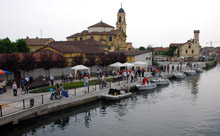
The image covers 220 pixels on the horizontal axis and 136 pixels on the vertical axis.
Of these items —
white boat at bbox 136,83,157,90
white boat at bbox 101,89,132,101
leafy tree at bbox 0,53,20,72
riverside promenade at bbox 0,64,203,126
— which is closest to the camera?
riverside promenade at bbox 0,64,203,126

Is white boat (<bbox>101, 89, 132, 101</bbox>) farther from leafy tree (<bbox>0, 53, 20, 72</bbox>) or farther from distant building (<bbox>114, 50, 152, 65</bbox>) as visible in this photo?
distant building (<bbox>114, 50, 152, 65</bbox>)

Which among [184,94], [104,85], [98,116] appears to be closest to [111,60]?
[104,85]

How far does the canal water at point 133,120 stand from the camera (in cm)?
1639

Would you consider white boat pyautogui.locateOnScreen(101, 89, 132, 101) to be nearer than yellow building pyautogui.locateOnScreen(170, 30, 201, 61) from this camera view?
Yes

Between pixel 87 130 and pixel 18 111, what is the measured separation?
5.84 meters

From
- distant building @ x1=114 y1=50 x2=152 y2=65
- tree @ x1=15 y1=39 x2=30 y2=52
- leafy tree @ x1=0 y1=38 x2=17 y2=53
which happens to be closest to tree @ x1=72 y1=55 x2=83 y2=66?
distant building @ x1=114 y1=50 x2=152 y2=65

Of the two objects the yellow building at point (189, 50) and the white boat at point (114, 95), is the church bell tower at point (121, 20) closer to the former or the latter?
the yellow building at point (189, 50)

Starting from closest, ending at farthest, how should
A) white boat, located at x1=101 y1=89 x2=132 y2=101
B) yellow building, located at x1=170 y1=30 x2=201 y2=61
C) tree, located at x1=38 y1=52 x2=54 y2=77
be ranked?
white boat, located at x1=101 y1=89 x2=132 y2=101
tree, located at x1=38 y1=52 x2=54 y2=77
yellow building, located at x1=170 y1=30 x2=201 y2=61

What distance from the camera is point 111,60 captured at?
1574 inches

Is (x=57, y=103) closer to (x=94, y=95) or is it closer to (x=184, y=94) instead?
(x=94, y=95)

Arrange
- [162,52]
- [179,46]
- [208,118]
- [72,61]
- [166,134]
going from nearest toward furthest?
[166,134] < [208,118] < [72,61] < [179,46] < [162,52]

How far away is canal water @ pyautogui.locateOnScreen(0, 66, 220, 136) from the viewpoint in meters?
16.4

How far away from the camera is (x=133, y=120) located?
19125mm

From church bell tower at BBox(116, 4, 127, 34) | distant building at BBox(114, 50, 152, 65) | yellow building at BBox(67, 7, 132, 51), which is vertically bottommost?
distant building at BBox(114, 50, 152, 65)
